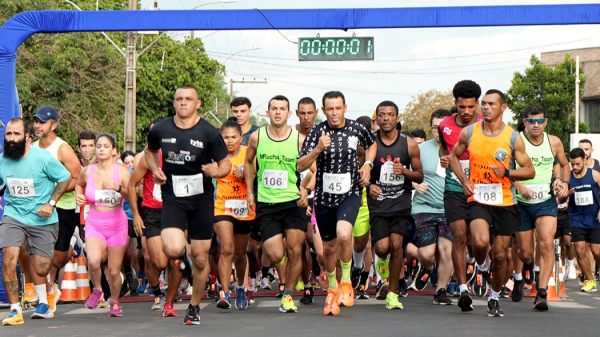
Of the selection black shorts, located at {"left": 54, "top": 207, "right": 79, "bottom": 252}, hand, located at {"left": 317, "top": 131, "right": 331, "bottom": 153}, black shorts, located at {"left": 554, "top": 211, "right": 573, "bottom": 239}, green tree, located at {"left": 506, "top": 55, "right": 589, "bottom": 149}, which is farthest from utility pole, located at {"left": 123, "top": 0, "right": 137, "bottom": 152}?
Result: green tree, located at {"left": 506, "top": 55, "right": 589, "bottom": 149}

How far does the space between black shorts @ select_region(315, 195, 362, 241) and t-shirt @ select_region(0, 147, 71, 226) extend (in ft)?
9.24

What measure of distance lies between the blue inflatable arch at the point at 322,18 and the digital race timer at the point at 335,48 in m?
7.12

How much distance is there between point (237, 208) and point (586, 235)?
730 cm

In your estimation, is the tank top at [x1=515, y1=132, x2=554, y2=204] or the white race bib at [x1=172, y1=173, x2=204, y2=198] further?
the tank top at [x1=515, y1=132, x2=554, y2=204]

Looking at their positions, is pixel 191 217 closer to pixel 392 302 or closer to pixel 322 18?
pixel 392 302

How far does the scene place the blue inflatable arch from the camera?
1608 centimetres

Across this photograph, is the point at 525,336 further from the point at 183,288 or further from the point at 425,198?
the point at 183,288

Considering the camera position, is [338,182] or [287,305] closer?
[338,182]

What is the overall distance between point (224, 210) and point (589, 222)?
738cm

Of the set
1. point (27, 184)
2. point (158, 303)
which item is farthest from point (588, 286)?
point (27, 184)

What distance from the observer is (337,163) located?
1068 centimetres

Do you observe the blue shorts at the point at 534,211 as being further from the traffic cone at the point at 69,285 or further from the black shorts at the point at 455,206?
the traffic cone at the point at 69,285

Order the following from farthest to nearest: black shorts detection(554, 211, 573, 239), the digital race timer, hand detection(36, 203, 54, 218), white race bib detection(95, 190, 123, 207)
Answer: the digital race timer < black shorts detection(554, 211, 573, 239) < white race bib detection(95, 190, 123, 207) < hand detection(36, 203, 54, 218)

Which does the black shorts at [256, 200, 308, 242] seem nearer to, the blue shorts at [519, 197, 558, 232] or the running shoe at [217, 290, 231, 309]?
the running shoe at [217, 290, 231, 309]
